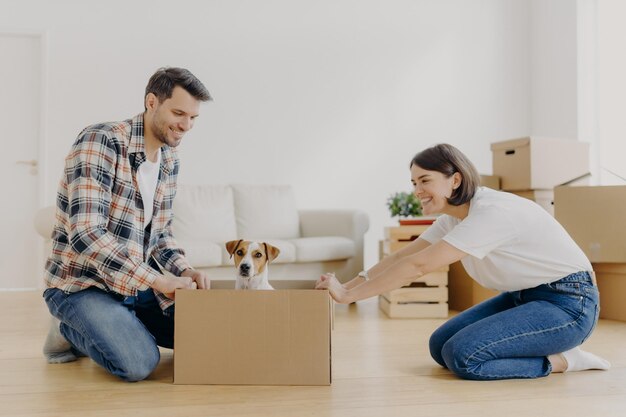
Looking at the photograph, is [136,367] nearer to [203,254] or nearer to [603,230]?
[203,254]

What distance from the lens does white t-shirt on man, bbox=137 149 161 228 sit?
223 centimetres

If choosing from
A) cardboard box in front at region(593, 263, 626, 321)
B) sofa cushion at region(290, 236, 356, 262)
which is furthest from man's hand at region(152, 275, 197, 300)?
cardboard box in front at region(593, 263, 626, 321)

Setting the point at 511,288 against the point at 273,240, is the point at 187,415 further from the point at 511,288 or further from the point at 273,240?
the point at 273,240

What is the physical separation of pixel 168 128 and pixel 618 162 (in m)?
3.89

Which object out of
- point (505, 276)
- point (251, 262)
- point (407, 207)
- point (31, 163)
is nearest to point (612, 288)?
point (407, 207)

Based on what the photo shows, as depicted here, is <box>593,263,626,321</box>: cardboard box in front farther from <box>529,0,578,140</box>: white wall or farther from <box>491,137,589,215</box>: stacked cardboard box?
<box>529,0,578,140</box>: white wall

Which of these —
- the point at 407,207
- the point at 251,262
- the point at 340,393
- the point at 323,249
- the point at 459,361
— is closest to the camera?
the point at 340,393

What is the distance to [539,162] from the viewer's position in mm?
3824

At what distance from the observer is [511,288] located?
2311 mm

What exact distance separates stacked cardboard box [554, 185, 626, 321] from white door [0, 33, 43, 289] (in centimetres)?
391

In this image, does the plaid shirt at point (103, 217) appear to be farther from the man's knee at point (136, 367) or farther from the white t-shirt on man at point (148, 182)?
the man's knee at point (136, 367)

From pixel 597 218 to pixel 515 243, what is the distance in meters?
1.62

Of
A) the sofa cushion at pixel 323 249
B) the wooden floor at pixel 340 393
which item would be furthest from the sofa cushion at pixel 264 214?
the wooden floor at pixel 340 393

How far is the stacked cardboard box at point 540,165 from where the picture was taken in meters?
3.82
